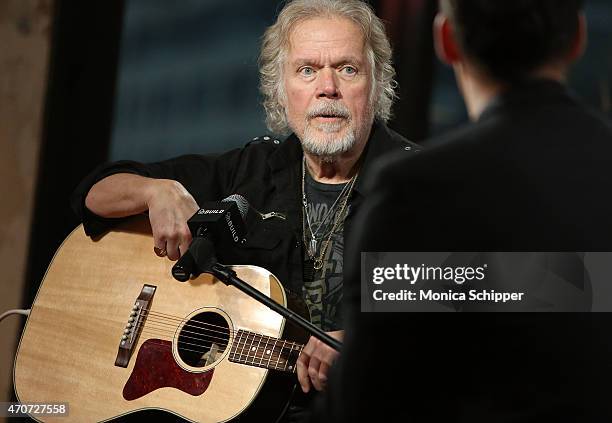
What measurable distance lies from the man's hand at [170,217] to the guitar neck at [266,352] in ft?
1.05

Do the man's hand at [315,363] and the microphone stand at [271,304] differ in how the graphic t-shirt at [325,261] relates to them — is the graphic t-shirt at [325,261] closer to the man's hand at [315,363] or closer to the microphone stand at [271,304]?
the man's hand at [315,363]

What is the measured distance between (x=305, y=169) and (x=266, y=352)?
75 centimetres

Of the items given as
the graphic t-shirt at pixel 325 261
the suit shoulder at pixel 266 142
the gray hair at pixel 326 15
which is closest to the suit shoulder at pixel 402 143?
the gray hair at pixel 326 15

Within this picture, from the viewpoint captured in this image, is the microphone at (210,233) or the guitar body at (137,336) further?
the guitar body at (137,336)

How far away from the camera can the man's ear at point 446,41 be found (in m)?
1.03

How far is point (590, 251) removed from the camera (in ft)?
3.12

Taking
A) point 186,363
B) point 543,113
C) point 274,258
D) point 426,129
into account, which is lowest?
point 186,363

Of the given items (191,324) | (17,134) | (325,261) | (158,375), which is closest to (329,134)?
(325,261)

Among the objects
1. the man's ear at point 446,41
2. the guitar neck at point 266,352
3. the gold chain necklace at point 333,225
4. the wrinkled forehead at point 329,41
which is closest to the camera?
the man's ear at point 446,41

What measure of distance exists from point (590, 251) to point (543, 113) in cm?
18

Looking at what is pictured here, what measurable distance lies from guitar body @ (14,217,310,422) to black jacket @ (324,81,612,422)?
3.22 feet

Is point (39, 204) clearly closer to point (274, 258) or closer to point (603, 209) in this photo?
point (274, 258)

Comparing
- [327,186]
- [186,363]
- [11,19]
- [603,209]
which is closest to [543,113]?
[603,209]

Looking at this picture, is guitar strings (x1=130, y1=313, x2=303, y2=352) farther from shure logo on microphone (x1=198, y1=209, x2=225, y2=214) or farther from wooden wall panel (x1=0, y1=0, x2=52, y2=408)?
wooden wall panel (x1=0, y1=0, x2=52, y2=408)
